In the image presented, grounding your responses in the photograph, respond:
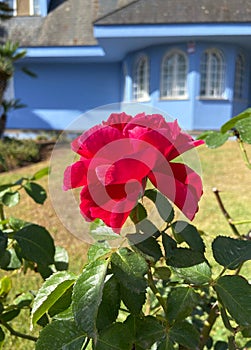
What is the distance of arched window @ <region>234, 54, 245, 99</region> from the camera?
1130 centimetres

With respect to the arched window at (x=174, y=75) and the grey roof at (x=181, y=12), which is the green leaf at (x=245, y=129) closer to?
the grey roof at (x=181, y=12)

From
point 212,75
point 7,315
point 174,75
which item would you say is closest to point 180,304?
point 7,315

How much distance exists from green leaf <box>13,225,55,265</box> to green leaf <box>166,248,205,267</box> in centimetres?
31

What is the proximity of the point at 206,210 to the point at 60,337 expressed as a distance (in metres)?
4.68

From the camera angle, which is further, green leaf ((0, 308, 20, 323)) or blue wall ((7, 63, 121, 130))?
blue wall ((7, 63, 121, 130))

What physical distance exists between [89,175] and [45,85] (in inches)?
515

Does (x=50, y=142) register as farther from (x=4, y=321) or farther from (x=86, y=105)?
(x=4, y=321)

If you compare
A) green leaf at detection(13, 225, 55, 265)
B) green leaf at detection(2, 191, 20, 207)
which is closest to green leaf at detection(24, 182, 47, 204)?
green leaf at detection(2, 191, 20, 207)

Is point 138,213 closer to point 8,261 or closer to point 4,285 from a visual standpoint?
point 8,261

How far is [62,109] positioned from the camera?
42.9 ft

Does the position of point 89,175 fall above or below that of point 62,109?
above

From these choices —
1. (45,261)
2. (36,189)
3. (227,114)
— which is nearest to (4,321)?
(45,261)

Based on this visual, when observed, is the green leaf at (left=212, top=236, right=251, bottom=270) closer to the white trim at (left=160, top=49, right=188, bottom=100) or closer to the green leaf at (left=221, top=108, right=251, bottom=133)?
the green leaf at (left=221, top=108, right=251, bottom=133)

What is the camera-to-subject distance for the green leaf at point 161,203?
0.61 metres
